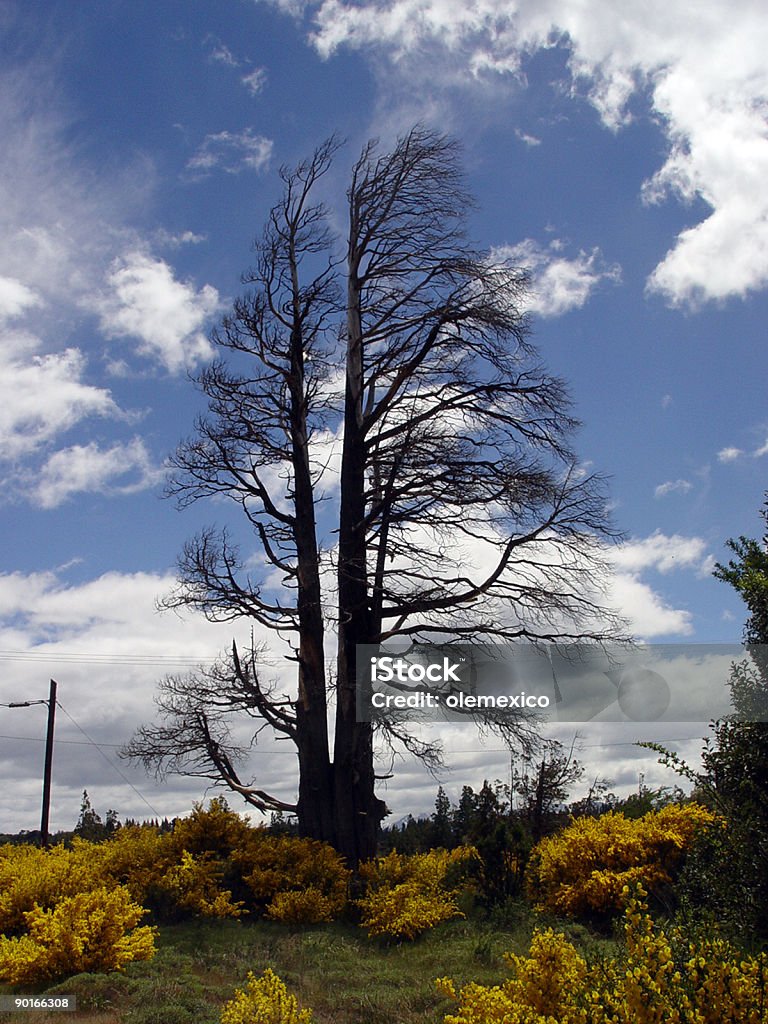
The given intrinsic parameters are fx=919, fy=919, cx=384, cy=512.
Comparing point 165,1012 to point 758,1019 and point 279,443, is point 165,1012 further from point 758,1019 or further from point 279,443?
point 279,443

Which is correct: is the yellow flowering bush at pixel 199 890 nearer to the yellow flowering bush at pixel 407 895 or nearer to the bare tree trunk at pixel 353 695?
the yellow flowering bush at pixel 407 895

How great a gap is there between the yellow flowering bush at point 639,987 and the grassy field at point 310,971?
2.41 meters

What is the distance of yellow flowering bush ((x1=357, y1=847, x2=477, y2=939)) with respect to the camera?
1185cm

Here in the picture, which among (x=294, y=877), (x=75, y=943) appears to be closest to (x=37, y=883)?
(x=75, y=943)

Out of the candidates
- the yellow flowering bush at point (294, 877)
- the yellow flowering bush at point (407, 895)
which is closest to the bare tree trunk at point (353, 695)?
the yellow flowering bush at point (294, 877)

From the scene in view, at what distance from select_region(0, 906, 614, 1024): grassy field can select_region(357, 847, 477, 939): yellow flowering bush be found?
202mm

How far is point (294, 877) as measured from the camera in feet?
44.7

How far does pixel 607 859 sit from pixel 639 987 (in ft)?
27.1

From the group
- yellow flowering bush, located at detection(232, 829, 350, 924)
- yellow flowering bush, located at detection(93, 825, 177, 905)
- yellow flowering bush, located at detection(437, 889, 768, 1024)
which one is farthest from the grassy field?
yellow flowering bush, located at detection(437, 889, 768, 1024)

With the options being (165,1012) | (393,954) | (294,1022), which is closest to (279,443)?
(393,954)

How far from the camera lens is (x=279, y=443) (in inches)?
719

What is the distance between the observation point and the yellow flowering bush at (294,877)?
12.7 meters

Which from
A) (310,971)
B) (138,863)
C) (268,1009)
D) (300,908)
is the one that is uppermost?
(138,863)

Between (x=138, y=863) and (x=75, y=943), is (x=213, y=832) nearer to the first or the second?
(x=138, y=863)
